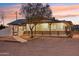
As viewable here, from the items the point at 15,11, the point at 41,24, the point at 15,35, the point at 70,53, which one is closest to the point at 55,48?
the point at 70,53

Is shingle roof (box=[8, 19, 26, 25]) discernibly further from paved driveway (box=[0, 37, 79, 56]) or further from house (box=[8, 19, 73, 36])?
paved driveway (box=[0, 37, 79, 56])

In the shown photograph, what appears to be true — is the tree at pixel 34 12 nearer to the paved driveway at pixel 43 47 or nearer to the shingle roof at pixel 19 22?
the shingle roof at pixel 19 22

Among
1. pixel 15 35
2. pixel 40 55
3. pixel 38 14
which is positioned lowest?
pixel 40 55

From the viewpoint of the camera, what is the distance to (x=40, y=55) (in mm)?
2221

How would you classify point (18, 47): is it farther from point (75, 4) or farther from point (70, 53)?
point (75, 4)

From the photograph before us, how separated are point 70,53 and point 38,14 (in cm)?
56

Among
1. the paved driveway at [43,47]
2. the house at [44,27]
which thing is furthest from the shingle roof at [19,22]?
the paved driveway at [43,47]

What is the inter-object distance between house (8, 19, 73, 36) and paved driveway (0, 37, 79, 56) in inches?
3.1

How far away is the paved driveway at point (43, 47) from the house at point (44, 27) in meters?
0.08

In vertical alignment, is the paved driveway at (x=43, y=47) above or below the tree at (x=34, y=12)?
below

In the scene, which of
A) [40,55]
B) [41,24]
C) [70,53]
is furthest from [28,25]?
[70,53]

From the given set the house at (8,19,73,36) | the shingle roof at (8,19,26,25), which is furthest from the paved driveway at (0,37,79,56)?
the shingle roof at (8,19,26,25)

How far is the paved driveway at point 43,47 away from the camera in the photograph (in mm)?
2211

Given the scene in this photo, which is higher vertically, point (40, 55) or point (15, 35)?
point (15, 35)
